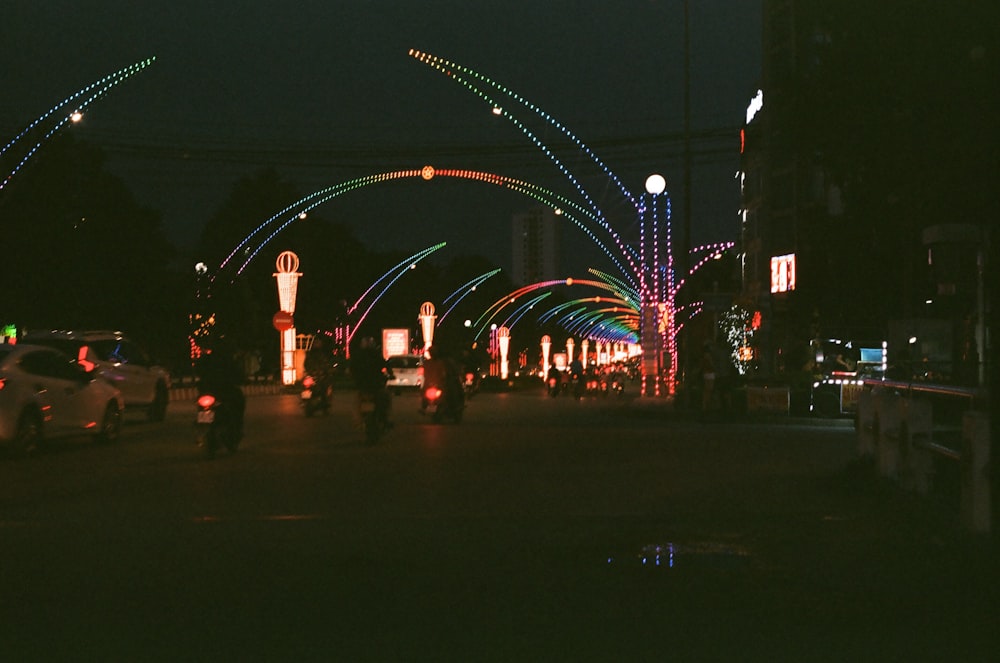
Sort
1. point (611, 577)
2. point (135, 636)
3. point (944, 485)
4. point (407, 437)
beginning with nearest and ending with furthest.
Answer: point (135, 636) < point (611, 577) < point (944, 485) < point (407, 437)

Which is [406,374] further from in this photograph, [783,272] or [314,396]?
[314,396]

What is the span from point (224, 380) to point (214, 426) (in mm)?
796

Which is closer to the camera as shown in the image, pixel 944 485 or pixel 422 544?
pixel 422 544

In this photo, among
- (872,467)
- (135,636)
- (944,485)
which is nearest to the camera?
(135,636)

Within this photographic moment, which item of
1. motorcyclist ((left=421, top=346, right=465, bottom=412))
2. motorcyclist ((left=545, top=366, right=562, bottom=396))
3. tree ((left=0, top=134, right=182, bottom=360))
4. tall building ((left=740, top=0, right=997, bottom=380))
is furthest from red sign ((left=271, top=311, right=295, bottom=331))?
tall building ((left=740, top=0, right=997, bottom=380))

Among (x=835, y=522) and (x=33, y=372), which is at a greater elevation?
(x=33, y=372)

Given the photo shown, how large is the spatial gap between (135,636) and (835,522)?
260 inches

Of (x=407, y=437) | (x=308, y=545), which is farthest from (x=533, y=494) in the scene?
(x=407, y=437)

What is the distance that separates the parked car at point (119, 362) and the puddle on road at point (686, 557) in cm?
1794

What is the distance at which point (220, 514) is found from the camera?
493 inches

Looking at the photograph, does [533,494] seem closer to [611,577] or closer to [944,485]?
[944,485]

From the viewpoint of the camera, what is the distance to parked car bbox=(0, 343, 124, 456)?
19.0 metres

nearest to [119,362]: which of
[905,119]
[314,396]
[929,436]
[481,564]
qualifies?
[314,396]

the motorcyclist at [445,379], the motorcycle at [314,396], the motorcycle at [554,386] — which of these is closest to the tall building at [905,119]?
the motorcyclist at [445,379]
